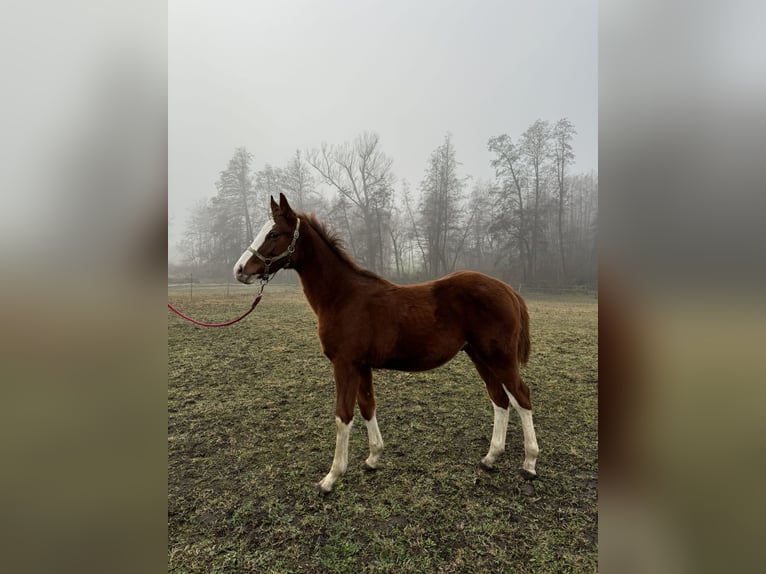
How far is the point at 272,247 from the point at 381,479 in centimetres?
194

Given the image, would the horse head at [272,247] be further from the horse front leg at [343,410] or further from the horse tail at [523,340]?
the horse tail at [523,340]

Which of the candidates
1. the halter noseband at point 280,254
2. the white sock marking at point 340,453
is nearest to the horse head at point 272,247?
the halter noseband at point 280,254

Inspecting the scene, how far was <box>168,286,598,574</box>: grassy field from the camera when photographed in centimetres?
174

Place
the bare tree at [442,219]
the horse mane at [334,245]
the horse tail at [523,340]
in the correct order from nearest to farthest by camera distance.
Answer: the horse mane at [334,245]
the horse tail at [523,340]
the bare tree at [442,219]

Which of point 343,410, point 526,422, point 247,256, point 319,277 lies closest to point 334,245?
point 319,277

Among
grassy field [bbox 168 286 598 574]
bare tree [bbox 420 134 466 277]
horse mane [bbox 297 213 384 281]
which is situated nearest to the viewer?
grassy field [bbox 168 286 598 574]

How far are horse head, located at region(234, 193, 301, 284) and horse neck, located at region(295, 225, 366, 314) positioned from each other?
0.37 ft

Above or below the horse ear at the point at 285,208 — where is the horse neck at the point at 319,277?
below

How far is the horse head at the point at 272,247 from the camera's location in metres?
2.25

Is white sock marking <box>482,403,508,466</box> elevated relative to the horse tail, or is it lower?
lower

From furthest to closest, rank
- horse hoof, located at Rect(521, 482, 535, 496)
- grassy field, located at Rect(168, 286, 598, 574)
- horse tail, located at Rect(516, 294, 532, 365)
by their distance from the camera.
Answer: horse tail, located at Rect(516, 294, 532, 365) → horse hoof, located at Rect(521, 482, 535, 496) → grassy field, located at Rect(168, 286, 598, 574)

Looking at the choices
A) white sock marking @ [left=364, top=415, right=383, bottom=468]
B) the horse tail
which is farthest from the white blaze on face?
the horse tail

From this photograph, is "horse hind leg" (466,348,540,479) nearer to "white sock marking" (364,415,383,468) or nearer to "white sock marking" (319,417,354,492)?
"white sock marking" (364,415,383,468)

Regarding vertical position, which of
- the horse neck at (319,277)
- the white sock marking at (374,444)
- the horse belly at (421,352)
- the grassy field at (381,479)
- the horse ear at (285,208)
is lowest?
the grassy field at (381,479)
